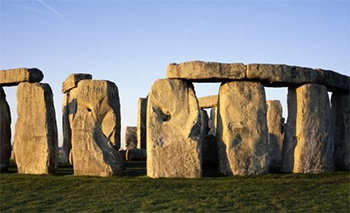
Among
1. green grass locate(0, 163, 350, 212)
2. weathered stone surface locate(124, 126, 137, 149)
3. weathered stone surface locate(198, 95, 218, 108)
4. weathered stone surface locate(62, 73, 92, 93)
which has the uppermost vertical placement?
weathered stone surface locate(62, 73, 92, 93)

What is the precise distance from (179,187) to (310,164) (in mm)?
4421

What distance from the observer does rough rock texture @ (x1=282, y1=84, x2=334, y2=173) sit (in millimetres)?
14289

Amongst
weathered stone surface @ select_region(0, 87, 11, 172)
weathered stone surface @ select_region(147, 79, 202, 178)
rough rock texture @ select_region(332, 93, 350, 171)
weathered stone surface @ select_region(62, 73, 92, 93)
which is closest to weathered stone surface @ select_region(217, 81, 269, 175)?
weathered stone surface @ select_region(147, 79, 202, 178)

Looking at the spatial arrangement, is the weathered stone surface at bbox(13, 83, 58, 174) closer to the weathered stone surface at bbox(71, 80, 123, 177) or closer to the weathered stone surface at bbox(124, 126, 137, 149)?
the weathered stone surface at bbox(71, 80, 123, 177)

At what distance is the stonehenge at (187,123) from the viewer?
13.4 m

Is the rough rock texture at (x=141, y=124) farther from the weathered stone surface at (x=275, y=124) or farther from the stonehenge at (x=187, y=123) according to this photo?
the stonehenge at (x=187, y=123)

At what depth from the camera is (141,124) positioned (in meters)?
22.4

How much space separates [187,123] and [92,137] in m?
2.49

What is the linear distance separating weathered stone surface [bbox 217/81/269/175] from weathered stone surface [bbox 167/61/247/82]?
0.37 metres

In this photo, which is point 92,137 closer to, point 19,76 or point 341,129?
point 19,76

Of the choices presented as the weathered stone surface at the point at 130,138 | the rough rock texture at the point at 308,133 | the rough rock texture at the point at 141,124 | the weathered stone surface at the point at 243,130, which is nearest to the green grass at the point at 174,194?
the weathered stone surface at the point at 243,130

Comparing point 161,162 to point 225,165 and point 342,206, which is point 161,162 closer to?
point 225,165

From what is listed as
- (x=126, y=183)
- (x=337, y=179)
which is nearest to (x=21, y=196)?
(x=126, y=183)

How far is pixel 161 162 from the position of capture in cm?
1323
